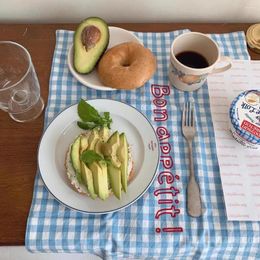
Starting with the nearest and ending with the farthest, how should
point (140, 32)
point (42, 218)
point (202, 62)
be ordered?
1. point (42, 218)
2. point (202, 62)
3. point (140, 32)

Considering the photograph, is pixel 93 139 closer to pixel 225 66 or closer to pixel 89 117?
pixel 89 117

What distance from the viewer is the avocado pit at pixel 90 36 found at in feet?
2.13

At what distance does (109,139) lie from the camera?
0.56m

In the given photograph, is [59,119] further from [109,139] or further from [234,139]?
[234,139]

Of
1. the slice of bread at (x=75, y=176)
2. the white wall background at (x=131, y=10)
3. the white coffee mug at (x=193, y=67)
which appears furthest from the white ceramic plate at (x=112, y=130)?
the white wall background at (x=131, y=10)

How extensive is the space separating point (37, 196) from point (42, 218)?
45 millimetres

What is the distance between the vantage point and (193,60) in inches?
26.4

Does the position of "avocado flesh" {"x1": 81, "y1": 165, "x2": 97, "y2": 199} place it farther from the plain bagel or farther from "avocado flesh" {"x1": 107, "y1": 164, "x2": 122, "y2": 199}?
the plain bagel

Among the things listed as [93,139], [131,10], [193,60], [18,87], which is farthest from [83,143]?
[131,10]

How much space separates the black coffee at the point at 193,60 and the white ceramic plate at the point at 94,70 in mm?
123

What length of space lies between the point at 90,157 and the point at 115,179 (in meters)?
0.06

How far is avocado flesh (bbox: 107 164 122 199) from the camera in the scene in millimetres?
524

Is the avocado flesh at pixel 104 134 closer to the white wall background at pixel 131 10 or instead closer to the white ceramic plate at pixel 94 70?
the white ceramic plate at pixel 94 70

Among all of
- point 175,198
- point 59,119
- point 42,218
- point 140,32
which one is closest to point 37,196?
point 42,218
